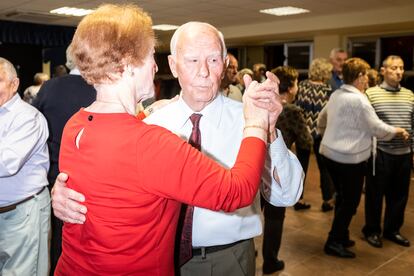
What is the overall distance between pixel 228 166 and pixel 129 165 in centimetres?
52

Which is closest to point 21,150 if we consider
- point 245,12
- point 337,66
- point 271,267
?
point 271,267

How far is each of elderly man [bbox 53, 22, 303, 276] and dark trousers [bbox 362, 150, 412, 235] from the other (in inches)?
96.4

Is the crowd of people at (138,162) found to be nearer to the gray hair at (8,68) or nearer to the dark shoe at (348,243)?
the gray hair at (8,68)

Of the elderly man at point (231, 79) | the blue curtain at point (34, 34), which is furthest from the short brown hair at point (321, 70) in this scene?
the blue curtain at point (34, 34)

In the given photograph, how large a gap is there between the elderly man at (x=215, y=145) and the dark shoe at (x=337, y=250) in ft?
7.06

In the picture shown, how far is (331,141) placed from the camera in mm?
3336

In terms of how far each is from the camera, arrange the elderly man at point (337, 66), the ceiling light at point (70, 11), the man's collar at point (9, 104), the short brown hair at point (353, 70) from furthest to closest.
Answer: the ceiling light at point (70, 11), the elderly man at point (337, 66), the short brown hair at point (353, 70), the man's collar at point (9, 104)

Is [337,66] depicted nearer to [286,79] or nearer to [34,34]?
[286,79]

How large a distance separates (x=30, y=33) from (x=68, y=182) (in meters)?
11.2

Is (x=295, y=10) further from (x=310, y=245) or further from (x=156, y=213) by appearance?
(x=156, y=213)

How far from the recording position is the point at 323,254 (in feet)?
11.3

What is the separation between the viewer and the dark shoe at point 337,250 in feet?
11.0

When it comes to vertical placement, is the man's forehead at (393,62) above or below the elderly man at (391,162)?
above

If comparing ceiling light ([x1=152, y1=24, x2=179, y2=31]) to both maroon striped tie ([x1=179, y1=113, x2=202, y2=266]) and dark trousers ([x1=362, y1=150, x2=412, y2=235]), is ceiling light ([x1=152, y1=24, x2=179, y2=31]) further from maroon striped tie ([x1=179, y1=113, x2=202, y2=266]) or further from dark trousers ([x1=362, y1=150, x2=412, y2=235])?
maroon striped tie ([x1=179, y1=113, x2=202, y2=266])
